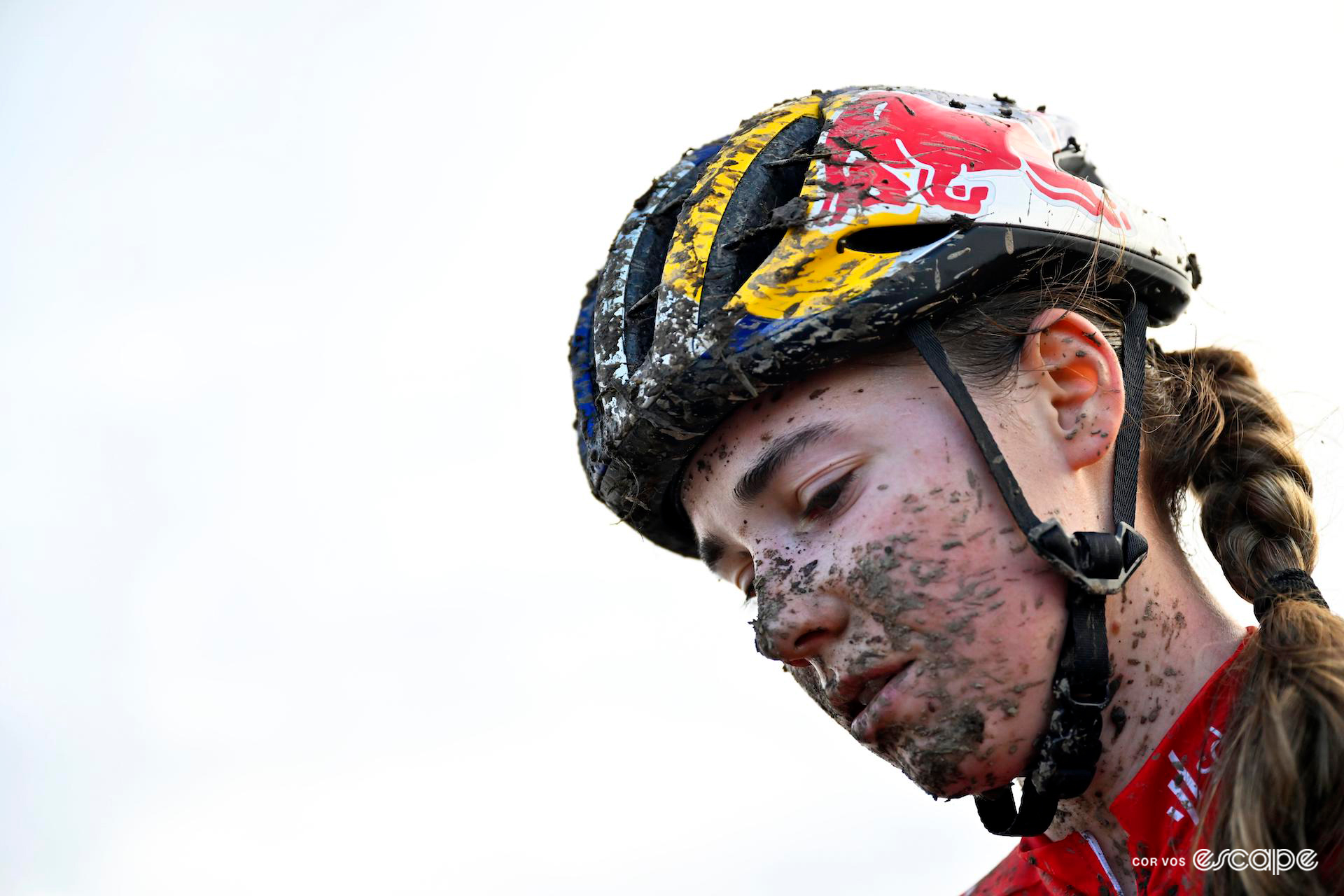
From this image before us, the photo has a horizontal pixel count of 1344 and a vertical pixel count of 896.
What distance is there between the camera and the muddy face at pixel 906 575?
8.59ft

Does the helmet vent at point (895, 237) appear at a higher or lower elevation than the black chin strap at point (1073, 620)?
higher

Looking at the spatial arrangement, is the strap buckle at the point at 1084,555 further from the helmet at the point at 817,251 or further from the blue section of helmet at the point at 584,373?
the blue section of helmet at the point at 584,373

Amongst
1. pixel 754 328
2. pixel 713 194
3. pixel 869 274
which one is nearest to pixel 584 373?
pixel 713 194

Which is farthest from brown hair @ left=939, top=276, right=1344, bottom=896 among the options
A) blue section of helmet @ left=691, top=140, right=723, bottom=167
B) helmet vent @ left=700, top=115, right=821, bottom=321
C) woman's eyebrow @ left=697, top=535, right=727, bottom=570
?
blue section of helmet @ left=691, top=140, right=723, bottom=167

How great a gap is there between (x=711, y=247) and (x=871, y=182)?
1.54 feet

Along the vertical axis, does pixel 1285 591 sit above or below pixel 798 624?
below

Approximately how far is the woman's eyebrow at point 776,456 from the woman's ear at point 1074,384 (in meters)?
0.58

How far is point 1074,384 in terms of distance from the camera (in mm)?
2992

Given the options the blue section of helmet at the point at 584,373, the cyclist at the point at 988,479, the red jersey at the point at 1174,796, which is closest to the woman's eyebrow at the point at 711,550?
the cyclist at the point at 988,479

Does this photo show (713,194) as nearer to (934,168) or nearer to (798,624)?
(934,168)

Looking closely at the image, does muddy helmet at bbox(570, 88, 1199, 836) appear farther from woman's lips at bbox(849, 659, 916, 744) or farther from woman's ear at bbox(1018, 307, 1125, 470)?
woman's lips at bbox(849, 659, 916, 744)

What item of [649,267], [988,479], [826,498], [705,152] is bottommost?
[988,479]

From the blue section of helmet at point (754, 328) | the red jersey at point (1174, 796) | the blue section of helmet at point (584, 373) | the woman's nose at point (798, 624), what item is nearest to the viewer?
the red jersey at point (1174, 796)

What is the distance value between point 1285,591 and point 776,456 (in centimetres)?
131
